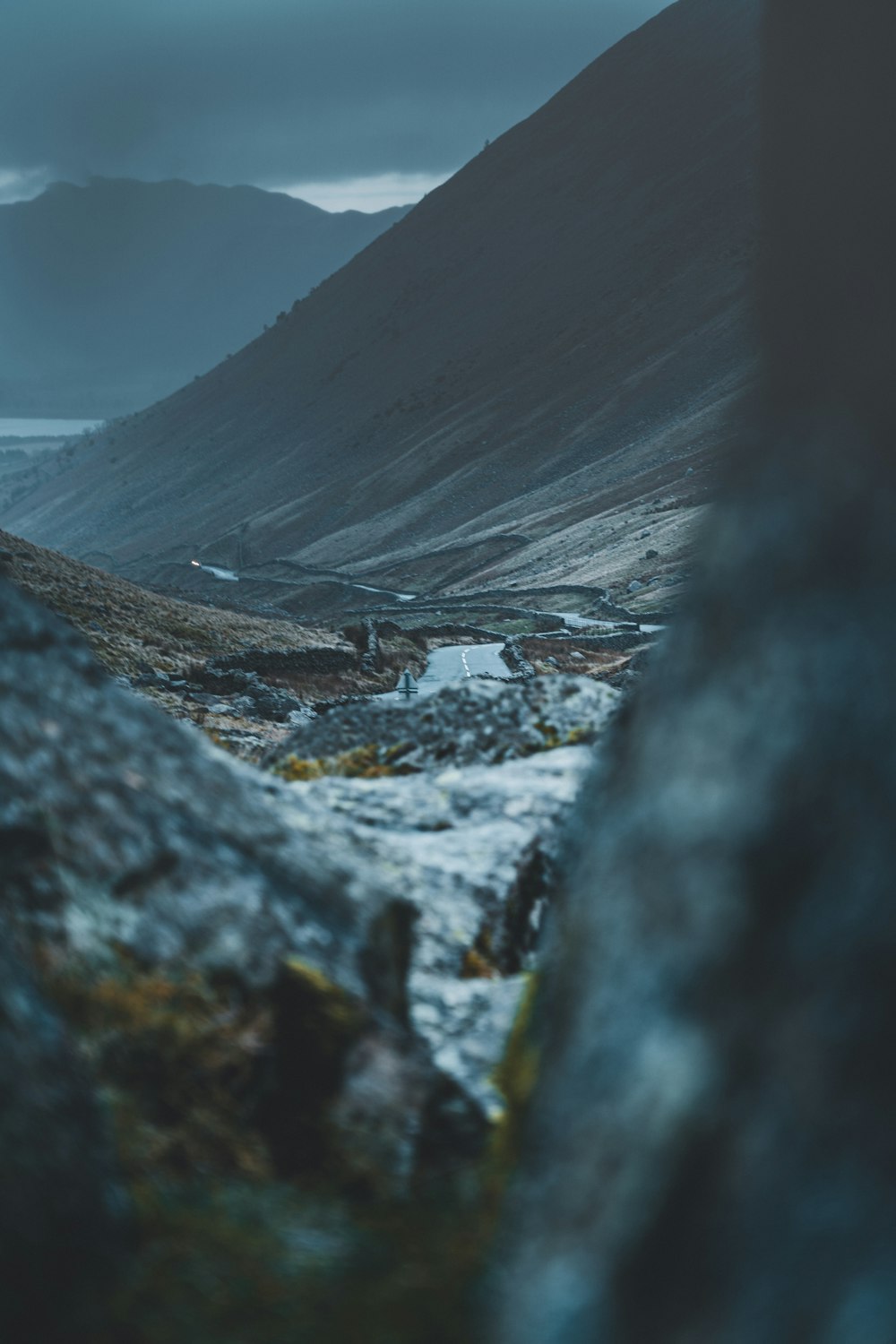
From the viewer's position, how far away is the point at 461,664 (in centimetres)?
5706

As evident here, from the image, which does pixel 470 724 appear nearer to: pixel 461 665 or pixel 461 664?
pixel 461 665

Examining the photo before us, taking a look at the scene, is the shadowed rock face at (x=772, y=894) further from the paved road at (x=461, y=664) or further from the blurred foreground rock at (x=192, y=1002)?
the paved road at (x=461, y=664)

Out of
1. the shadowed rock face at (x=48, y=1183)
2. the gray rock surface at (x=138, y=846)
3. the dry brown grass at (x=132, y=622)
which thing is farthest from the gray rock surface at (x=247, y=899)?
the dry brown grass at (x=132, y=622)

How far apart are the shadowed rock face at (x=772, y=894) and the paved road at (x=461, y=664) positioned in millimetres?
39576

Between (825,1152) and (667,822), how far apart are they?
133 cm

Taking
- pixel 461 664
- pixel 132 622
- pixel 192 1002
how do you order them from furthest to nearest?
1. pixel 132 622
2. pixel 461 664
3. pixel 192 1002

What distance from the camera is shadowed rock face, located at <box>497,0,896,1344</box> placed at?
3775 millimetres

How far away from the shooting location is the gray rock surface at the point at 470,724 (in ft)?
30.2

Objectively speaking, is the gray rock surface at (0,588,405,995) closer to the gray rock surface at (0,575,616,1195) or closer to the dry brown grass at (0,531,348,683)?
the gray rock surface at (0,575,616,1195)

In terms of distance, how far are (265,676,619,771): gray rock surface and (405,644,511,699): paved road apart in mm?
34426

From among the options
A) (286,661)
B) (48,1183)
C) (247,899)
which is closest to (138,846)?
(247,899)

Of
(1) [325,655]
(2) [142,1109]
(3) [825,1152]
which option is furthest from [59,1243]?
(1) [325,655]

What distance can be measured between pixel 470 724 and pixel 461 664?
47579 mm

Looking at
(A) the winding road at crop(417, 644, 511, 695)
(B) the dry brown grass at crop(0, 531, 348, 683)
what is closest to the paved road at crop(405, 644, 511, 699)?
(A) the winding road at crop(417, 644, 511, 695)
